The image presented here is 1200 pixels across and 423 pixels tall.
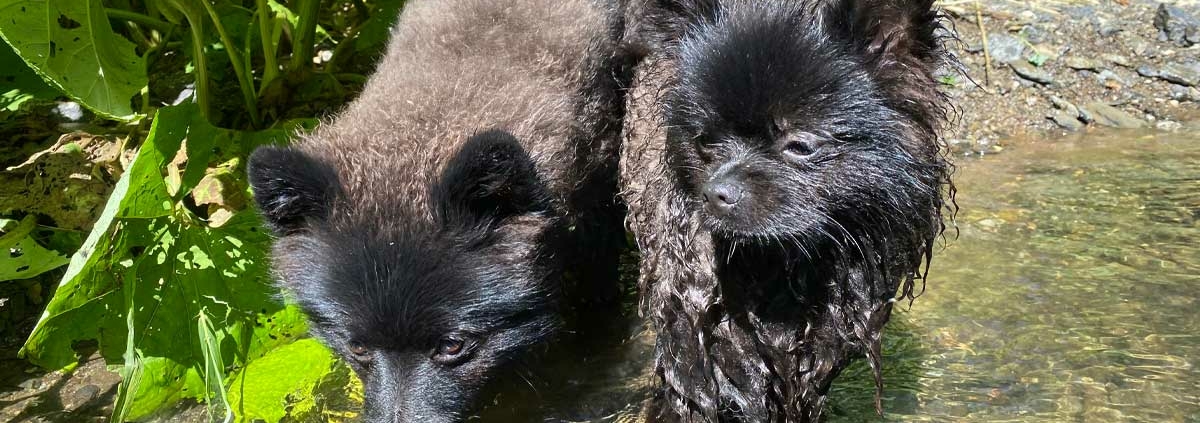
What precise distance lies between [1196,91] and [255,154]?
20.0 ft

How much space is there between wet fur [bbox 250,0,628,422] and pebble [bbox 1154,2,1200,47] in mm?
5031

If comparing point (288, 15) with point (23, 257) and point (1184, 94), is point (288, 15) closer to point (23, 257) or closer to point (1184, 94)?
point (23, 257)

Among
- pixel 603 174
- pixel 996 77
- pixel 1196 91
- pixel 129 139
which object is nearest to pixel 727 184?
pixel 603 174

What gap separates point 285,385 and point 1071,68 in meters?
5.54

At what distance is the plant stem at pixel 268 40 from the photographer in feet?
14.9

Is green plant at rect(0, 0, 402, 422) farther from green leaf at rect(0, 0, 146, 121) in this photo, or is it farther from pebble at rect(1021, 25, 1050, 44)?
pebble at rect(1021, 25, 1050, 44)

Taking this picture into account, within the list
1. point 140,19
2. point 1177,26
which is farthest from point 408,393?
point 1177,26

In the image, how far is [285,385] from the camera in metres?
3.65

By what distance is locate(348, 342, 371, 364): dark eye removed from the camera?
3182 millimetres

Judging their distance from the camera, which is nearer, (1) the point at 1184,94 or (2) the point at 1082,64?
(1) the point at 1184,94

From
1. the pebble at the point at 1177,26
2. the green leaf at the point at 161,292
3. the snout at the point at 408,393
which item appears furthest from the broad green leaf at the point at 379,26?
the pebble at the point at 1177,26

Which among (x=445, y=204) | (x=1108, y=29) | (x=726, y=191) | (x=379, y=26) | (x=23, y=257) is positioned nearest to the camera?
(x=726, y=191)

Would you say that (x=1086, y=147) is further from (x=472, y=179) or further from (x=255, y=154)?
(x=255, y=154)

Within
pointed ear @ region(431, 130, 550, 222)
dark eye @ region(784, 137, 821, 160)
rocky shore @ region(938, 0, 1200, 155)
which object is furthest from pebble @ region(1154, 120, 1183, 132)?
pointed ear @ region(431, 130, 550, 222)
